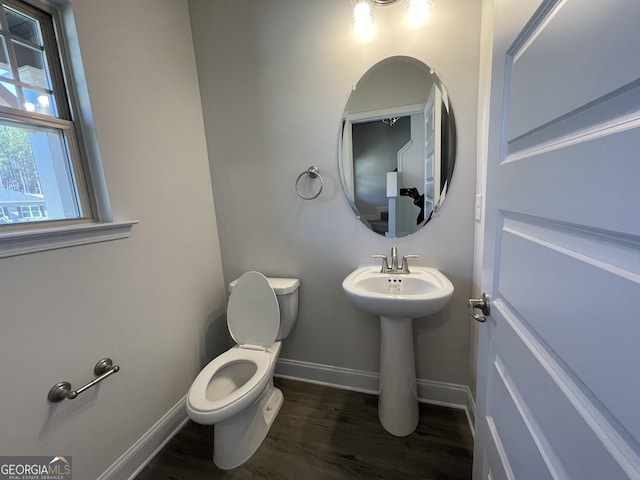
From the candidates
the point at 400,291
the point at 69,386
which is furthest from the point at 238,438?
the point at 400,291

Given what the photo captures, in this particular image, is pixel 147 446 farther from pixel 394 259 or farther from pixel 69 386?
pixel 394 259

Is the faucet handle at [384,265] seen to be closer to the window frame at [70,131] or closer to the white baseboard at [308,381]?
the white baseboard at [308,381]

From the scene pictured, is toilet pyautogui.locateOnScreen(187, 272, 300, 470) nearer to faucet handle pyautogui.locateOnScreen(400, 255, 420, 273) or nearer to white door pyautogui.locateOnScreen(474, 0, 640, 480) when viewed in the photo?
faucet handle pyautogui.locateOnScreen(400, 255, 420, 273)

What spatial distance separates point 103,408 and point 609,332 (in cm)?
171

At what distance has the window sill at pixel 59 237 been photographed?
89 centimetres

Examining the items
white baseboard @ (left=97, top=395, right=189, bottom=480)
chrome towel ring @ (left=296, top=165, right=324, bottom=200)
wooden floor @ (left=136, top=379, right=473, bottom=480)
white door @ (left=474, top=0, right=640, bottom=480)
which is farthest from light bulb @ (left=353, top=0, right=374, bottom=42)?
white baseboard @ (left=97, top=395, right=189, bottom=480)

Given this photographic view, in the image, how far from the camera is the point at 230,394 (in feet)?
4.31

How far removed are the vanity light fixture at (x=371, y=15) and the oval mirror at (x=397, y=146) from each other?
159 millimetres

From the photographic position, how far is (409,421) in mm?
1414

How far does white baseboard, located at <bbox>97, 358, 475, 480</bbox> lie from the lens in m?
1.28

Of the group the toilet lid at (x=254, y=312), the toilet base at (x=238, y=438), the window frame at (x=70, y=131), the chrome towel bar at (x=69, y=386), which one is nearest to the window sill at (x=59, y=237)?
the window frame at (x=70, y=131)

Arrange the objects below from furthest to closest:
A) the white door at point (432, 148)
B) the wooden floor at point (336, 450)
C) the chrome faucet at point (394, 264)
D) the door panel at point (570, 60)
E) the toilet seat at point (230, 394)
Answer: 1. the chrome faucet at point (394, 264)
2. the white door at point (432, 148)
3. the wooden floor at point (336, 450)
4. the toilet seat at point (230, 394)
5. the door panel at point (570, 60)

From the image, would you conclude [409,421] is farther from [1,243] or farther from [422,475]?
[1,243]

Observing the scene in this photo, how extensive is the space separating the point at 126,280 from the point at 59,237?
0.33m
